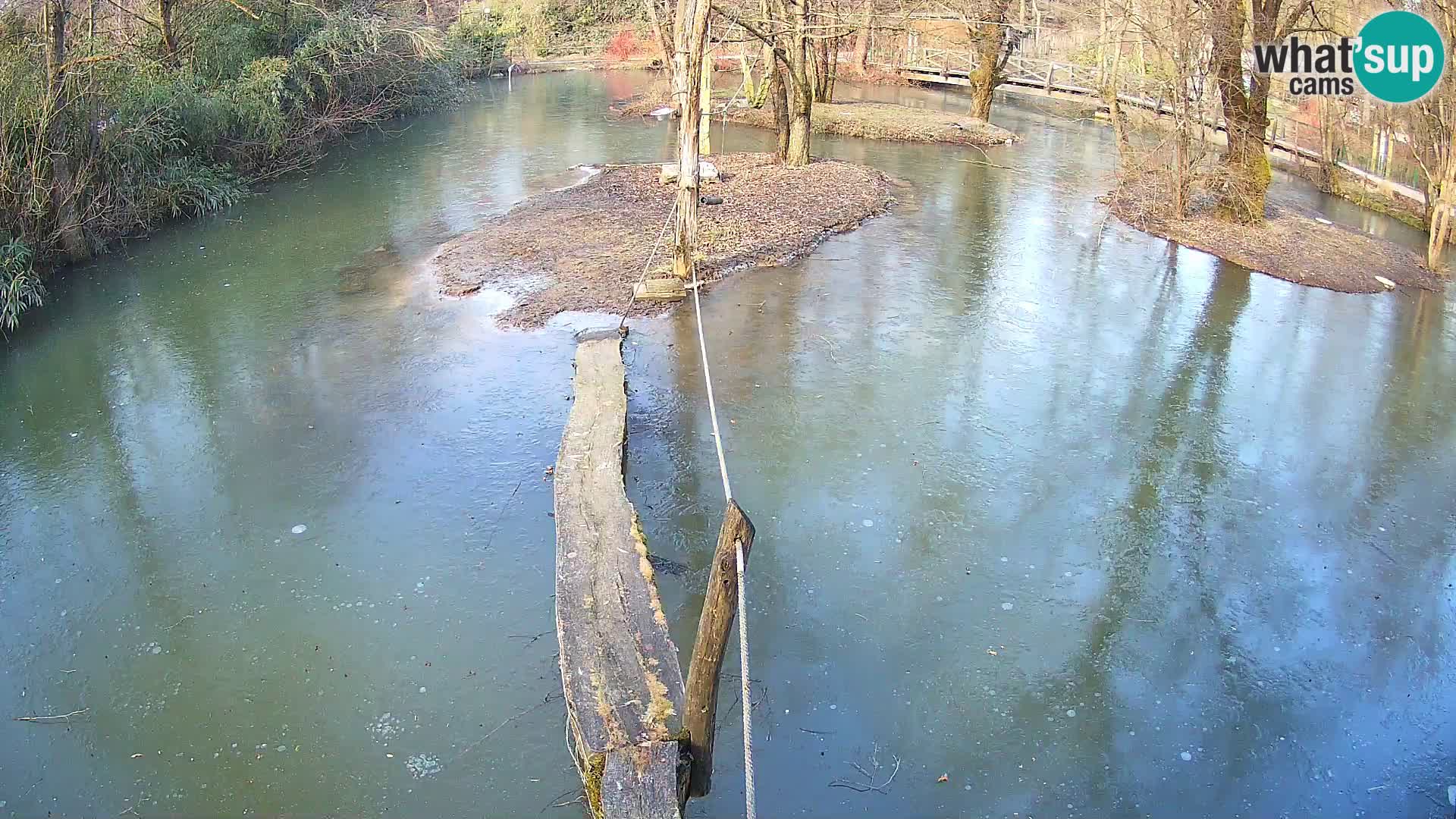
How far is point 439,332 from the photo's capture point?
31.1 ft

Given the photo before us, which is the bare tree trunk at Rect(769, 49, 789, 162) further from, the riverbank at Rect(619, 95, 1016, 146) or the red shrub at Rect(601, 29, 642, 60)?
the red shrub at Rect(601, 29, 642, 60)

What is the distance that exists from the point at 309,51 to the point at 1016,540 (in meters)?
16.1

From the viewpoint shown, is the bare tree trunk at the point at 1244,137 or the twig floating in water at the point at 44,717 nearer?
the twig floating in water at the point at 44,717

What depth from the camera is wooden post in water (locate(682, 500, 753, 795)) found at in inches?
142

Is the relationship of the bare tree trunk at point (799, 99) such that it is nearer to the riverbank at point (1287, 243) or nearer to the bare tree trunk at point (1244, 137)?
the riverbank at point (1287, 243)

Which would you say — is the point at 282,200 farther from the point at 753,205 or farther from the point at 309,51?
the point at 753,205

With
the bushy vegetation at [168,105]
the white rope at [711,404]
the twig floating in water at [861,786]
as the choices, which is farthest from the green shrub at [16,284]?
the twig floating in water at [861,786]

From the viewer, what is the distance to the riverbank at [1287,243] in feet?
36.6

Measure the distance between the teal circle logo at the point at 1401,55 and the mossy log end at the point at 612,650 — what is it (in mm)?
11473

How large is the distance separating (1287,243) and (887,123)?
9.34 m

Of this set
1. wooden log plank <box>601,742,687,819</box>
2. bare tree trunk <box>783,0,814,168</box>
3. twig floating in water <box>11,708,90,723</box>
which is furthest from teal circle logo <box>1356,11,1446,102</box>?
twig floating in water <box>11,708,90,723</box>

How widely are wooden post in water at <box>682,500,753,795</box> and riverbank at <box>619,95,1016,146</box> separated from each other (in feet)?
51.2

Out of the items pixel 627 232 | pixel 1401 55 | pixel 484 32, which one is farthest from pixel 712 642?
pixel 484 32

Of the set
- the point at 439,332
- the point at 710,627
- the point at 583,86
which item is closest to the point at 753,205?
the point at 439,332
